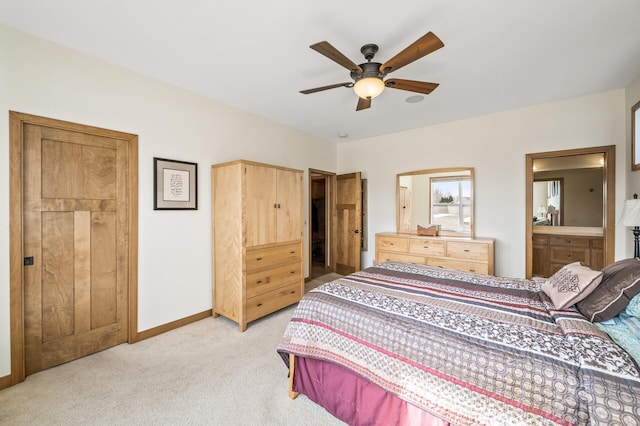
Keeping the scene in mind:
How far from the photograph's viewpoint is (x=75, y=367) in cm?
221

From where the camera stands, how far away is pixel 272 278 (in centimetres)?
320

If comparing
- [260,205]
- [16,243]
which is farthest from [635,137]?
[16,243]

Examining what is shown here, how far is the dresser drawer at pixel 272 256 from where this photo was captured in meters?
2.97

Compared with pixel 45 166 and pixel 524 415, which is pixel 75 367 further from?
pixel 524 415

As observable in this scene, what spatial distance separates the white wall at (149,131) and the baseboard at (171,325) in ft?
0.16

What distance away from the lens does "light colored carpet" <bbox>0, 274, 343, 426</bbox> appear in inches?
66.1

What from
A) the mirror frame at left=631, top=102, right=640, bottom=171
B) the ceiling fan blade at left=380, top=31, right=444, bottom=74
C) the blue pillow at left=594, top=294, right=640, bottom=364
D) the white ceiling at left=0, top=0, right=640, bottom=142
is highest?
the white ceiling at left=0, top=0, right=640, bottom=142

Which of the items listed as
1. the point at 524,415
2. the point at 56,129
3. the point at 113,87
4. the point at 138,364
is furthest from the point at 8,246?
the point at 524,415

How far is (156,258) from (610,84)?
5.35 metres

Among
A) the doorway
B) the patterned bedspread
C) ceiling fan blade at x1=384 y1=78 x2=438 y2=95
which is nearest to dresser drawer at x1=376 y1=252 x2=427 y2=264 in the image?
the doorway

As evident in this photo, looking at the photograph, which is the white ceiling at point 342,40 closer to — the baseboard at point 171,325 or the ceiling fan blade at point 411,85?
the ceiling fan blade at point 411,85

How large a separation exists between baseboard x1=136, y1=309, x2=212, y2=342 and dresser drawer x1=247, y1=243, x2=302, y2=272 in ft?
2.98

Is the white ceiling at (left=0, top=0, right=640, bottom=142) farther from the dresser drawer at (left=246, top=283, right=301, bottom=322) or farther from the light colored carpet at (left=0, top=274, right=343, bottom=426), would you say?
the light colored carpet at (left=0, top=274, right=343, bottom=426)

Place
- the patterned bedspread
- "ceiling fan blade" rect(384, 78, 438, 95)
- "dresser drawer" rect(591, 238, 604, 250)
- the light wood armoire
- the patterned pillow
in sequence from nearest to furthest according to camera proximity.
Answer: the patterned bedspread < the patterned pillow < "ceiling fan blade" rect(384, 78, 438, 95) < the light wood armoire < "dresser drawer" rect(591, 238, 604, 250)
